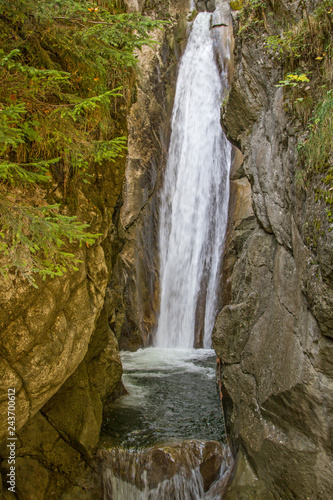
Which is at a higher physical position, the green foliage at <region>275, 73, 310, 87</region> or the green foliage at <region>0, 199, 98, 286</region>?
the green foliage at <region>275, 73, 310, 87</region>

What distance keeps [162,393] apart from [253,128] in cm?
642

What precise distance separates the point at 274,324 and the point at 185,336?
30.5 ft

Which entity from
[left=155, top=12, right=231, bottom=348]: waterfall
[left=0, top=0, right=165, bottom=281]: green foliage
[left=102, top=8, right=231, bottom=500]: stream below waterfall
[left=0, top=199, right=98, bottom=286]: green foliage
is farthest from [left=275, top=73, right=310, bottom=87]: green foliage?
[left=155, top=12, right=231, bottom=348]: waterfall

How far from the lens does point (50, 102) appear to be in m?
4.75

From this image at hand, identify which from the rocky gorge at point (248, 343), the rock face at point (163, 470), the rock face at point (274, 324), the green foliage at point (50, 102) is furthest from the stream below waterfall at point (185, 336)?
the green foliage at point (50, 102)

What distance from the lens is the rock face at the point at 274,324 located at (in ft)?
15.5

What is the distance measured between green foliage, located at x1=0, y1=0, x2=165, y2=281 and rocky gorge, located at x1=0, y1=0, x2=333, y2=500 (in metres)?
0.80

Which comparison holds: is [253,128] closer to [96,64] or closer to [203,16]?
[96,64]

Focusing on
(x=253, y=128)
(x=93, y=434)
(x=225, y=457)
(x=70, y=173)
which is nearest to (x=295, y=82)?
(x=253, y=128)

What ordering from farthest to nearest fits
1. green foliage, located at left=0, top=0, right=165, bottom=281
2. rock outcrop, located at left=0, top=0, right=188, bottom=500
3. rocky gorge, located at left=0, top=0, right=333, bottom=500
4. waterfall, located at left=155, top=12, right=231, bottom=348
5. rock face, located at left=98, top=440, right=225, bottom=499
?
waterfall, located at left=155, top=12, right=231, bottom=348 → rock face, located at left=98, top=440, right=225, bottom=499 → rocky gorge, located at left=0, top=0, right=333, bottom=500 → rock outcrop, located at left=0, top=0, right=188, bottom=500 → green foliage, located at left=0, top=0, right=165, bottom=281

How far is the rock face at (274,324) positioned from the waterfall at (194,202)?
23.0 ft

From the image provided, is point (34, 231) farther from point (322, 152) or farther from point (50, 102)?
point (322, 152)

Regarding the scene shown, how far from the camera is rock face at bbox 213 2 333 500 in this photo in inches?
186

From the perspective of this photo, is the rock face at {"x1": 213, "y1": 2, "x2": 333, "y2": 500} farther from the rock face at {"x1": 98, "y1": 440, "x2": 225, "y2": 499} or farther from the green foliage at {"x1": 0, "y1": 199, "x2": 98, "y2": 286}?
the green foliage at {"x1": 0, "y1": 199, "x2": 98, "y2": 286}
